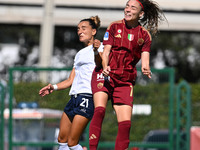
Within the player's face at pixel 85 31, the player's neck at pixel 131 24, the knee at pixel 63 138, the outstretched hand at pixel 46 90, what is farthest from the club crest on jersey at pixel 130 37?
the knee at pixel 63 138

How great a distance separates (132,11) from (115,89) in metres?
0.88

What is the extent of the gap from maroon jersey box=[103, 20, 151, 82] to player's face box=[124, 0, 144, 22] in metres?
0.12

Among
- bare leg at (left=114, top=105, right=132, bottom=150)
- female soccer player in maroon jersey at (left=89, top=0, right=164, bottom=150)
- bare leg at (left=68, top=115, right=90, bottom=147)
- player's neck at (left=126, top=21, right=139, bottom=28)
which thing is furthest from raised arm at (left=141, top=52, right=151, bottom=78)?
bare leg at (left=68, top=115, right=90, bottom=147)

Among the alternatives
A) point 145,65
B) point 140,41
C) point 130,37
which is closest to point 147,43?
point 140,41

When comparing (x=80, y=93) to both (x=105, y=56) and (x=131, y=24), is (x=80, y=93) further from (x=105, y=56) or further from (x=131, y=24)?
(x=131, y=24)

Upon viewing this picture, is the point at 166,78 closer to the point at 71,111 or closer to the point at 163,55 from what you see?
the point at 71,111

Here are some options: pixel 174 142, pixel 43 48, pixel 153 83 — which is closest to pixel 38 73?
pixel 153 83

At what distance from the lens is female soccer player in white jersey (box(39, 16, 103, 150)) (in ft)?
20.1

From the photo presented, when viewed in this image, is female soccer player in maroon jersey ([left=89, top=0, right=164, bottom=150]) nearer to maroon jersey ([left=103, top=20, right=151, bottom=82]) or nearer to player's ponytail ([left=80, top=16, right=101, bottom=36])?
maroon jersey ([left=103, top=20, right=151, bottom=82])

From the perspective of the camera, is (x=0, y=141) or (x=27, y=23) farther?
(x=27, y=23)

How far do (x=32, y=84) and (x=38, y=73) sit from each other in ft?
0.90

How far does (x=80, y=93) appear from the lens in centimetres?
619

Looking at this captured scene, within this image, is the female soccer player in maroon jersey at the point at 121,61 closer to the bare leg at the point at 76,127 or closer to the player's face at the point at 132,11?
the player's face at the point at 132,11

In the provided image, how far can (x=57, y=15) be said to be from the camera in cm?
2630
